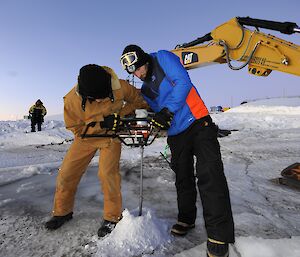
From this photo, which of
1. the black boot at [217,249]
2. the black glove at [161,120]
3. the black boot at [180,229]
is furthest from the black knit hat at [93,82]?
the black boot at [217,249]

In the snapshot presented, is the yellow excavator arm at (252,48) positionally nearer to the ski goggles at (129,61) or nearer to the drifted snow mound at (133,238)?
the ski goggles at (129,61)

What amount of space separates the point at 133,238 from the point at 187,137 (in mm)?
937

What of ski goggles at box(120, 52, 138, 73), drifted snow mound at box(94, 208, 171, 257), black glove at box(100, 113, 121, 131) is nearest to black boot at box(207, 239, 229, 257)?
drifted snow mound at box(94, 208, 171, 257)

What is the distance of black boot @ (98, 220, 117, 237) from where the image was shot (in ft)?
8.94

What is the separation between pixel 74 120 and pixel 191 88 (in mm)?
1203

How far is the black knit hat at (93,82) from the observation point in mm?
2758

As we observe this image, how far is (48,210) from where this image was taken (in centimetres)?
353

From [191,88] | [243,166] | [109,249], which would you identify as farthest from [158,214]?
[243,166]

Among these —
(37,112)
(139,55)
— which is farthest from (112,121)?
(37,112)

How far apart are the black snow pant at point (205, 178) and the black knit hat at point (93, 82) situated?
75 cm

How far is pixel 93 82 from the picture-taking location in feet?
9.03

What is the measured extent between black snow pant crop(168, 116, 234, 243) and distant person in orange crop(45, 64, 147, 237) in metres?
0.59

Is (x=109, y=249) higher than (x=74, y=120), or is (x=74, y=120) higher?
(x=74, y=120)

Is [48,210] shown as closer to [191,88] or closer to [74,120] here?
[74,120]
